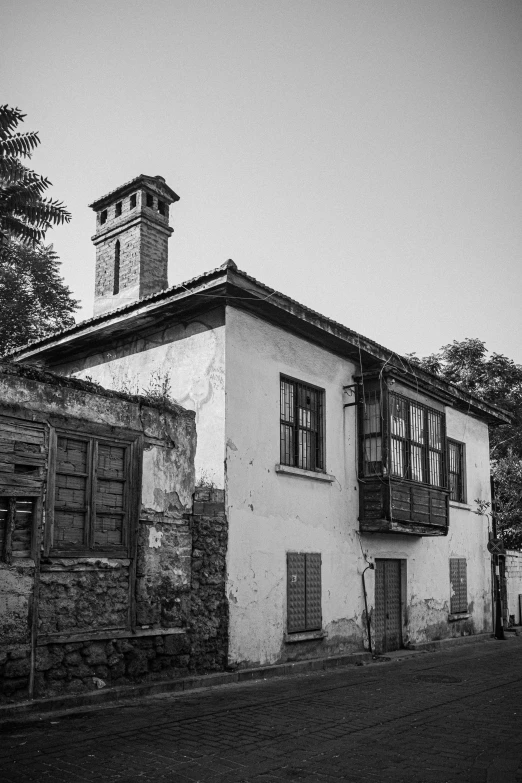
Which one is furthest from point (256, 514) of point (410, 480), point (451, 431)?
point (451, 431)

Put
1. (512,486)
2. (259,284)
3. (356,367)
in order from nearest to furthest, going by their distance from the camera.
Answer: (259,284) → (356,367) → (512,486)

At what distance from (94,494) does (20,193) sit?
4.24 m

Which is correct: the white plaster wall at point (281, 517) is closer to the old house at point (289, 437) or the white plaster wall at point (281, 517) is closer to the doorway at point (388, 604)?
the old house at point (289, 437)

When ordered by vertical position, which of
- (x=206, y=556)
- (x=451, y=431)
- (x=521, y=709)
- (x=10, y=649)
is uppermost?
(x=451, y=431)

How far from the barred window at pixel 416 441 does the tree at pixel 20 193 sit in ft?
31.5

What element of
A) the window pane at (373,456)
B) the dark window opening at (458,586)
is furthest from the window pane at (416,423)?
the dark window opening at (458,586)

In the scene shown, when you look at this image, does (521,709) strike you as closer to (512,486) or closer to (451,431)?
(451,431)

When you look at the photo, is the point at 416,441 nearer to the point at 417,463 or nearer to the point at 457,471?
the point at 417,463

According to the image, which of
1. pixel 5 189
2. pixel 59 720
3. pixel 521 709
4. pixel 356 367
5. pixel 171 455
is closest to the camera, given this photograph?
pixel 5 189

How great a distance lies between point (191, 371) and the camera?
1251 centimetres

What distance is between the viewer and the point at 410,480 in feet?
51.5

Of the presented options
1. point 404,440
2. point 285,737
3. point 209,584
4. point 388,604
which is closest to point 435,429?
point 404,440

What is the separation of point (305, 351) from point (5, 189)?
800 centimetres

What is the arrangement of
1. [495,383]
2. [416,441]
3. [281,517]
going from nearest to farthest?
[281,517], [416,441], [495,383]
